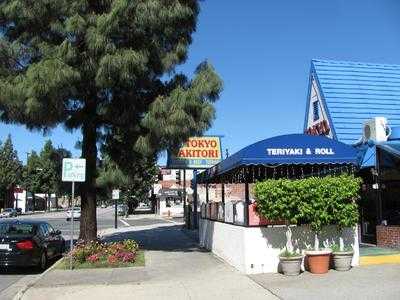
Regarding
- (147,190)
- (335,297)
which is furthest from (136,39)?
(147,190)

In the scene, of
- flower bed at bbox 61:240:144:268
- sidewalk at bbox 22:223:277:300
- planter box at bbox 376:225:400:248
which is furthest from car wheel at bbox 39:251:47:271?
planter box at bbox 376:225:400:248

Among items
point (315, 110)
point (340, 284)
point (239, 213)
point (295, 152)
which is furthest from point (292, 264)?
point (315, 110)

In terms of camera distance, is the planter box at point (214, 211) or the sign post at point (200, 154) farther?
the sign post at point (200, 154)

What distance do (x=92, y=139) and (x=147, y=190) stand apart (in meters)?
62.2

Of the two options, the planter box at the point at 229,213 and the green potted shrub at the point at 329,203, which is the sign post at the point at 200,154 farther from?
the green potted shrub at the point at 329,203

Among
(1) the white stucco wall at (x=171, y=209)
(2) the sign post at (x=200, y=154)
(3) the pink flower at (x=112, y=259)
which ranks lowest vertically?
(3) the pink flower at (x=112, y=259)

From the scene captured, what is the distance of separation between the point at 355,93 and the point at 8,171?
83387 mm

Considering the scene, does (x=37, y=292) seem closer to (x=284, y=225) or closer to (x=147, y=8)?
(x=284, y=225)

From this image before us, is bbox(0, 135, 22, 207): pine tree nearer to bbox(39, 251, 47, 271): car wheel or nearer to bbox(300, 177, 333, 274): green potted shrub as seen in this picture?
bbox(39, 251, 47, 271): car wheel

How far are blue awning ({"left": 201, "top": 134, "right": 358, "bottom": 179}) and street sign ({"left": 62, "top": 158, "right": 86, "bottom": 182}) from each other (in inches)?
180

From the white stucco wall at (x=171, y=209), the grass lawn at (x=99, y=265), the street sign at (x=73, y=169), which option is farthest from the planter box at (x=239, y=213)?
the white stucco wall at (x=171, y=209)

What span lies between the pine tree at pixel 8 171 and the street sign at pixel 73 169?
82.0 m

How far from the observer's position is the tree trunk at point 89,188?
67.8 feet

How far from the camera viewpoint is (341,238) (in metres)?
15.0
